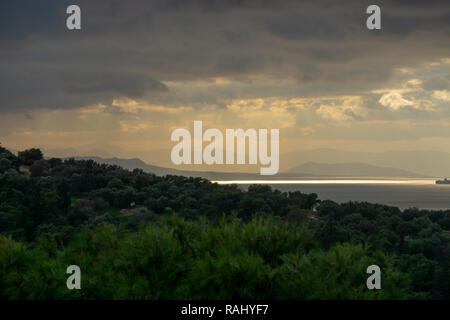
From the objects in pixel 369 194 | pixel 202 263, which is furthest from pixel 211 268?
pixel 369 194

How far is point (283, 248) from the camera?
28.2 ft

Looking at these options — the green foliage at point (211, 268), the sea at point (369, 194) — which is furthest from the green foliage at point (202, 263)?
the sea at point (369, 194)

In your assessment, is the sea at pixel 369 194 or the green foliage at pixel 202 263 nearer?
the green foliage at pixel 202 263

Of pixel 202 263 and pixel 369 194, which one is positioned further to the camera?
pixel 369 194

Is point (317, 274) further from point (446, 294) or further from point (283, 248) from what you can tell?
point (446, 294)

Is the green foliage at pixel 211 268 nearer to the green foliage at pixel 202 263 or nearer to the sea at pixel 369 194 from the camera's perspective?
the green foliage at pixel 202 263

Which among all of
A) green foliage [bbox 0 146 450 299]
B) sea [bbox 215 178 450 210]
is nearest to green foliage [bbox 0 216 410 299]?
green foliage [bbox 0 146 450 299]

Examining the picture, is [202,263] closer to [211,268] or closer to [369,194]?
[211,268]

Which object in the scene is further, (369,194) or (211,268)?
(369,194)

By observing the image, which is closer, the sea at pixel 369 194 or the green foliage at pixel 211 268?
the green foliage at pixel 211 268
